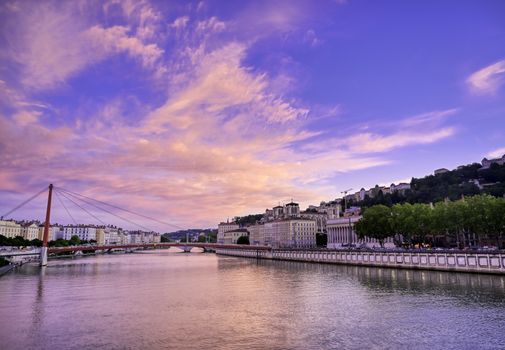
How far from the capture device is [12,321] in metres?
23.1

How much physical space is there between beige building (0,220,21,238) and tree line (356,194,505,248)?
131 meters

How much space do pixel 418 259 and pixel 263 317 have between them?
35668 mm

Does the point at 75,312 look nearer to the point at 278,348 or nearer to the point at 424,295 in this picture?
the point at 278,348

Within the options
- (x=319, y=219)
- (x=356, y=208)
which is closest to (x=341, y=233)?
(x=356, y=208)

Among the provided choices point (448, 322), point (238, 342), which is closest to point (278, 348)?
point (238, 342)

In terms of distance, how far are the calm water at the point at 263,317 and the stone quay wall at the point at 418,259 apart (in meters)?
4.60

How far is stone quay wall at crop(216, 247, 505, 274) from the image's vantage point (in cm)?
4226

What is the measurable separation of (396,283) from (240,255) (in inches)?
3999

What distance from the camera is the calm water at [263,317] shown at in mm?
17969

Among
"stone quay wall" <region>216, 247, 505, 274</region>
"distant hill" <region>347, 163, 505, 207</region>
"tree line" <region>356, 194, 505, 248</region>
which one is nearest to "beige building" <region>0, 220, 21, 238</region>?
"stone quay wall" <region>216, 247, 505, 274</region>

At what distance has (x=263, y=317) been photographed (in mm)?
23703

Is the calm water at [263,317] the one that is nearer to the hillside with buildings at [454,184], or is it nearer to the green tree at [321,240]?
the hillside with buildings at [454,184]

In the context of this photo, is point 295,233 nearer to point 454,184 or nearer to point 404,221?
point 454,184

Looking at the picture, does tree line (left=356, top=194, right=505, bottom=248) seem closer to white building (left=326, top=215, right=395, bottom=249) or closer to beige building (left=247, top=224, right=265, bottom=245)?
white building (left=326, top=215, right=395, bottom=249)
